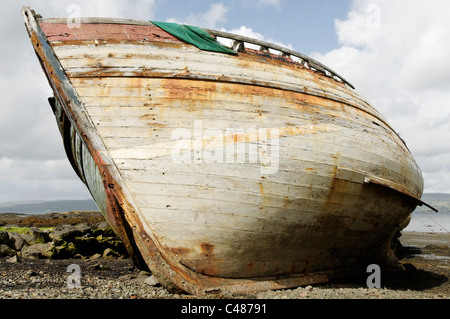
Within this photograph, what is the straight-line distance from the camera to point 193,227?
4.44 metres

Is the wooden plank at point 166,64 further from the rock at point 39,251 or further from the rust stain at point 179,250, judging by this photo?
the rock at point 39,251

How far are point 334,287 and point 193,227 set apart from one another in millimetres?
2924

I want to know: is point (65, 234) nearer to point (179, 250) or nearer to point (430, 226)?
point (179, 250)

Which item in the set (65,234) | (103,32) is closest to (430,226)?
(65,234)

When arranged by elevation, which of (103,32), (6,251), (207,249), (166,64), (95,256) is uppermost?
(103,32)

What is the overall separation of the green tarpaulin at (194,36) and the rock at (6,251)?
6.54 metres

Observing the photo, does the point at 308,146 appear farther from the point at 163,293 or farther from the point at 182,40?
the point at 163,293

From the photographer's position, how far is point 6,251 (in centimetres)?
811

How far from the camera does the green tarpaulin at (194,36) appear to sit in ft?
17.2

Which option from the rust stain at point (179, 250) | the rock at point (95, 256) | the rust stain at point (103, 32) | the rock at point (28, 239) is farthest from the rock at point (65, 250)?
the rust stain at point (103, 32)

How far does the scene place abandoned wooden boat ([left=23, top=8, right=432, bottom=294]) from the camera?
174 inches

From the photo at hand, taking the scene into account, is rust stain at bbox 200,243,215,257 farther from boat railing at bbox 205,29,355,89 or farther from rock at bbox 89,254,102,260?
rock at bbox 89,254,102,260

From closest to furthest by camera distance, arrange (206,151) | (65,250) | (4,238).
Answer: (206,151), (65,250), (4,238)

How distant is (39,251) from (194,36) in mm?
6566
